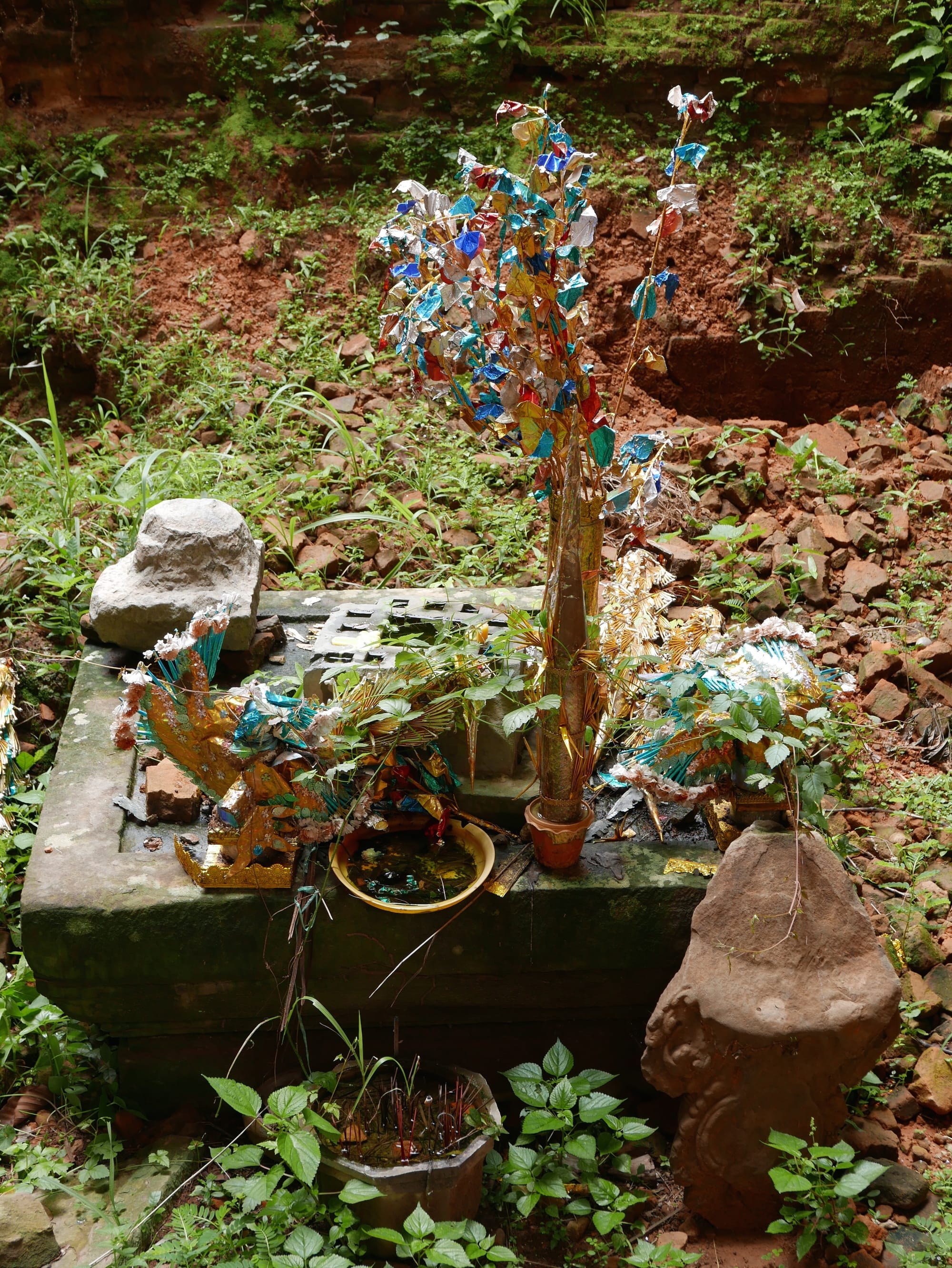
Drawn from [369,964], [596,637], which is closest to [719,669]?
[596,637]

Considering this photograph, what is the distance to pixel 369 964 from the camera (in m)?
2.42

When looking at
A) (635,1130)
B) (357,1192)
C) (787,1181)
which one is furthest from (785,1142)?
(357,1192)

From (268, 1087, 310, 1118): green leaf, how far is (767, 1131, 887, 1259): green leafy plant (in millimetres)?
920

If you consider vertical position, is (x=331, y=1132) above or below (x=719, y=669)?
below

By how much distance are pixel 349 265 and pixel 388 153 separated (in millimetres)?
633

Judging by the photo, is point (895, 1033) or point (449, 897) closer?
point (895, 1033)

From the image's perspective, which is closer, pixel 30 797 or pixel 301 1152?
pixel 301 1152

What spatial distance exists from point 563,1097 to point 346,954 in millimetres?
552

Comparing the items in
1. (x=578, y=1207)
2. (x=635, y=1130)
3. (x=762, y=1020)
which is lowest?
(x=578, y=1207)

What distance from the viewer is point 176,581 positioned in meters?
3.06

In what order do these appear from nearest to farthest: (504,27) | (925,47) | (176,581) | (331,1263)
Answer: (331,1263)
(176,581)
(925,47)
(504,27)

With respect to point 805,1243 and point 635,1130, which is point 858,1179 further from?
point 635,1130

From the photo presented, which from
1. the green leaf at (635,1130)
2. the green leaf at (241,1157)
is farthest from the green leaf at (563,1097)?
the green leaf at (241,1157)

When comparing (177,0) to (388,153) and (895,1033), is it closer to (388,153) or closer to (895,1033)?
(388,153)
